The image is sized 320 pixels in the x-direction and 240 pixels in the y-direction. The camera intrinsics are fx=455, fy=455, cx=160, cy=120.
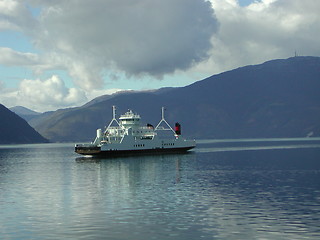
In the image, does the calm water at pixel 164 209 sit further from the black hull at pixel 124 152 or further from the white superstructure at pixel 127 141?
the white superstructure at pixel 127 141

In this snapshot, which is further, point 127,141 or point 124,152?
point 127,141

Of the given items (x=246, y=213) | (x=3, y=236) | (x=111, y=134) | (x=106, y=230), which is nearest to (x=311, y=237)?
(x=246, y=213)

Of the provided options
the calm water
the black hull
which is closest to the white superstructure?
the black hull

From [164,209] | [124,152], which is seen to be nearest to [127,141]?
[124,152]

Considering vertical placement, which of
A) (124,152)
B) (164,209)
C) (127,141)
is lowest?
(164,209)

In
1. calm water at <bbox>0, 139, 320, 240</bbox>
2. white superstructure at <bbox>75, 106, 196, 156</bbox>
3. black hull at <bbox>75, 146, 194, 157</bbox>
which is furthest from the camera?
white superstructure at <bbox>75, 106, 196, 156</bbox>

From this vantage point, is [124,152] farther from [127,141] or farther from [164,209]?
[164,209]

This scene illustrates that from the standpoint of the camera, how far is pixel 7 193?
5653cm

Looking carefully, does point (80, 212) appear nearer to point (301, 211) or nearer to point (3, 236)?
point (3, 236)

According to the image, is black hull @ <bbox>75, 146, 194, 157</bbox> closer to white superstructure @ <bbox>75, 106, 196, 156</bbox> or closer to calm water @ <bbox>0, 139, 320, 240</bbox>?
white superstructure @ <bbox>75, 106, 196, 156</bbox>

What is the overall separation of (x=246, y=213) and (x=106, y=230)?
1259 centimetres

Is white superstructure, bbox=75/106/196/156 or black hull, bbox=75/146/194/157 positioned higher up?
white superstructure, bbox=75/106/196/156

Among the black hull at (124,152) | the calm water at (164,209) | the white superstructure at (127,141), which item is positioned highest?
the white superstructure at (127,141)

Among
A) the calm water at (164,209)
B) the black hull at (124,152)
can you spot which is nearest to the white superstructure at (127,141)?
the black hull at (124,152)
